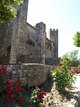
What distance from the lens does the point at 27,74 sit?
4531 mm

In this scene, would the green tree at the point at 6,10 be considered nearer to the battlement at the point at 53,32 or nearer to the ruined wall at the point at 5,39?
the ruined wall at the point at 5,39

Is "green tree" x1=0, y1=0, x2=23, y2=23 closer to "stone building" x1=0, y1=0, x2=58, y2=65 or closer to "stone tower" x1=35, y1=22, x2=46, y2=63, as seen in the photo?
"stone building" x1=0, y1=0, x2=58, y2=65

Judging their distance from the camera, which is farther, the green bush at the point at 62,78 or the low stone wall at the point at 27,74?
the green bush at the point at 62,78

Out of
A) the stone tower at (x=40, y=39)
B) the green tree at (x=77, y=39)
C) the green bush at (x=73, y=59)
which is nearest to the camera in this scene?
the stone tower at (x=40, y=39)

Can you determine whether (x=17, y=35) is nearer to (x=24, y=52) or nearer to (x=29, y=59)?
(x=29, y=59)

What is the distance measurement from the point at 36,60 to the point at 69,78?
6.01 meters

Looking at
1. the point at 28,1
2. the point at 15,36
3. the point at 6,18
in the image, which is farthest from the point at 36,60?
the point at 28,1

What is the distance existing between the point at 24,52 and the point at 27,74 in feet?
34.5

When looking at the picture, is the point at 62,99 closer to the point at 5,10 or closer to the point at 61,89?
the point at 61,89

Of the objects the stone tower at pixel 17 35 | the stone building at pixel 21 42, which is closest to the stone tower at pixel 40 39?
the stone building at pixel 21 42

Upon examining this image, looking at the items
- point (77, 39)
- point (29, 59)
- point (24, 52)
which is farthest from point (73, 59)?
point (29, 59)

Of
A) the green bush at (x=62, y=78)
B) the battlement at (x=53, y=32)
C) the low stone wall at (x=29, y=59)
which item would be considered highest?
the battlement at (x=53, y=32)

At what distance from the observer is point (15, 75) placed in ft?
13.2

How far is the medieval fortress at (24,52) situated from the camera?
14.5 ft
